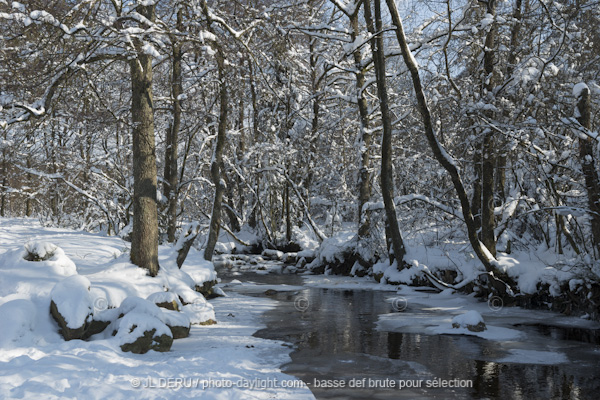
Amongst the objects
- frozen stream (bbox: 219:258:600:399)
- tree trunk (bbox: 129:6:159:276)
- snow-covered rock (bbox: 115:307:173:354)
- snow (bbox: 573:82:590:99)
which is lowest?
frozen stream (bbox: 219:258:600:399)

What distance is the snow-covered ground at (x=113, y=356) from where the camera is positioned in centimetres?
512

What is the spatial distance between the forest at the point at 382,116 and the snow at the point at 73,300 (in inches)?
94.6

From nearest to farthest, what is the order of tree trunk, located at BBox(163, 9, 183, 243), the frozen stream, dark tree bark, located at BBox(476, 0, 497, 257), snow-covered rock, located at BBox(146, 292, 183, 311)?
1. the frozen stream
2. snow-covered rock, located at BBox(146, 292, 183, 311)
3. dark tree bark, located at BBox(476, 0, 497, 257)
4. tree trunk, located at BBox(163, 9, 183, 243)

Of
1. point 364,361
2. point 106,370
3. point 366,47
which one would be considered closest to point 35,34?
point 106,370

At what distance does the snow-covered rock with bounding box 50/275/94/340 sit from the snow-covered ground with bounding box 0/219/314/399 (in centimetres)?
15

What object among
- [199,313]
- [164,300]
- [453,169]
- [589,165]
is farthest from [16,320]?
[589,165]

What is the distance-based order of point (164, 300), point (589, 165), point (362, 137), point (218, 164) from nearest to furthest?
point (164, 300), point (589, 165), point (218, 164), point (362, 137)

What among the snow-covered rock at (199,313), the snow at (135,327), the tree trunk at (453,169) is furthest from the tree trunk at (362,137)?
the snow at (135,327)

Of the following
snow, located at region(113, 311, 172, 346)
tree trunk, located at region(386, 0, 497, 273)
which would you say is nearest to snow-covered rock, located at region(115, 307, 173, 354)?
snow, located at region(113, 311, 172, 346)

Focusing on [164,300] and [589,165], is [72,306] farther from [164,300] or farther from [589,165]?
[589,165]

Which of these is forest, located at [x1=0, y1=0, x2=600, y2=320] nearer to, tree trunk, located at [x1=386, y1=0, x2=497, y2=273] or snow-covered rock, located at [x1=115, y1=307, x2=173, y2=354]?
tree trunk, located at [x1=386, y1=0, x2=497, y2=273]

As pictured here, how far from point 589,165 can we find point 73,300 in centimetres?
931

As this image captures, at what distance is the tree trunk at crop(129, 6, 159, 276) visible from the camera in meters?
9.72

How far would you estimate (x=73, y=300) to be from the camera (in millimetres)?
7086
